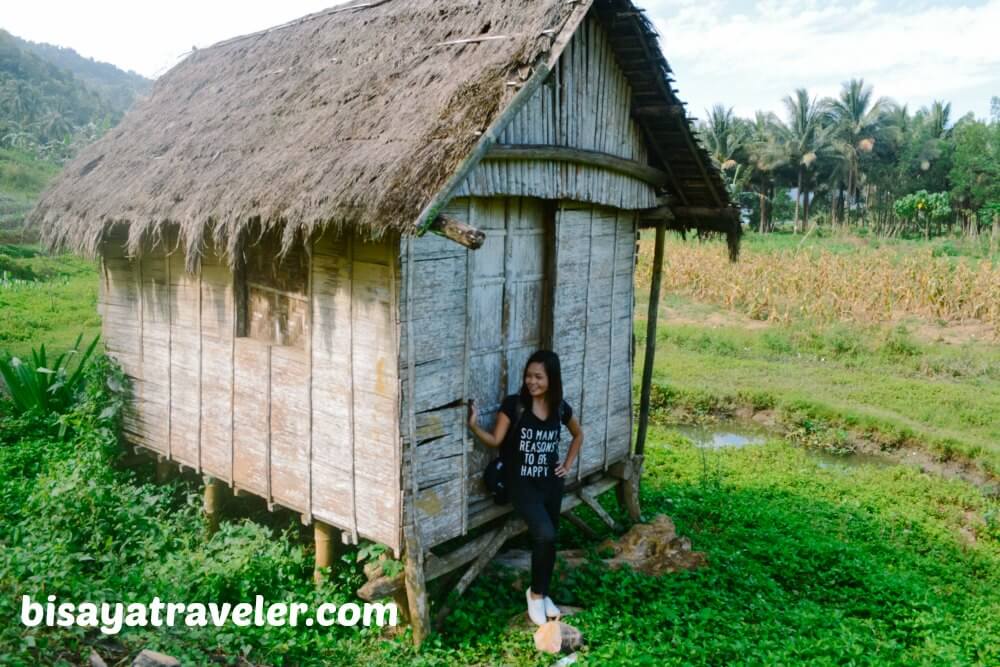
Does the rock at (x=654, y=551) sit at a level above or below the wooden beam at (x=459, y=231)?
below

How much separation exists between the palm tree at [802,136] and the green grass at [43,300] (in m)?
30.8

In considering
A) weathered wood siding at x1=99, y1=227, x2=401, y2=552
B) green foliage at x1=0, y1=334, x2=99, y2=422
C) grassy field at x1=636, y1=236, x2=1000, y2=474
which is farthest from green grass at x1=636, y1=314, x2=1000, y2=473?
green foliage at x1=0, y1=334, x2=99, y2=422

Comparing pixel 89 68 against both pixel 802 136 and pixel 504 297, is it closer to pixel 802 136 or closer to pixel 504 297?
pixel 802 136

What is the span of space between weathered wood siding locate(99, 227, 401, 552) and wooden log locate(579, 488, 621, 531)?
208 cm

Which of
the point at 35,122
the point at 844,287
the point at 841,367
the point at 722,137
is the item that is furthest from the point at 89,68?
the point at 841,367

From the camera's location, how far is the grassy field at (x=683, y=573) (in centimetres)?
442

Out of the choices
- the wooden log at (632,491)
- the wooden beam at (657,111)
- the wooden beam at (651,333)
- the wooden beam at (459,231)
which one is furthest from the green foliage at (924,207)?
the wooden beam at (459,231)

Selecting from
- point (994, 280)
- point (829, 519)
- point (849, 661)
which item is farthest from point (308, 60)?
point (994, 280)

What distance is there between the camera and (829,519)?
23.6ft

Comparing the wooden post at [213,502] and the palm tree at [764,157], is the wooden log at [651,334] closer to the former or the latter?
the wooden post at [213,502]

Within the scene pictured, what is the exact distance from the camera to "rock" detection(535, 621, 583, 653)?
4473 mm

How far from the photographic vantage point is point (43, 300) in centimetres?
1381

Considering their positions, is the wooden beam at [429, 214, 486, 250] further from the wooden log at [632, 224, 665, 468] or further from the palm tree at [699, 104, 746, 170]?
the palm tree at [699, 104, 746, 170]

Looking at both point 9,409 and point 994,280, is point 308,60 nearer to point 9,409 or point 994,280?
point 9,409
